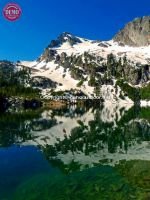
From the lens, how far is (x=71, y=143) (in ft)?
291

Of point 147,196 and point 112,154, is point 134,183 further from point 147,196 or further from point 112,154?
point 112,154

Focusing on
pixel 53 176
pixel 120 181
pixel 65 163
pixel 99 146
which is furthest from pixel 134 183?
pixel 99 146

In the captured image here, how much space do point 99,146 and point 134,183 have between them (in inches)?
1455

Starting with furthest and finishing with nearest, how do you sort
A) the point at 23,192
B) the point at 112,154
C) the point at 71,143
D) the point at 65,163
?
the point at 71,143
the point at 112,154
the point at 65,163
the point at 23,192

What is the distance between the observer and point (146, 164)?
57719 millimetres

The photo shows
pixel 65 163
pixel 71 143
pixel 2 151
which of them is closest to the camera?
pixel 65 163

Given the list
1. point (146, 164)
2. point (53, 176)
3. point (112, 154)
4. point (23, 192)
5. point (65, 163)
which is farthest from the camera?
point (112, 154)

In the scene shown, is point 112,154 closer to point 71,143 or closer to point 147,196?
point 71,143

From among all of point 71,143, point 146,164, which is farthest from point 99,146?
point 146,164

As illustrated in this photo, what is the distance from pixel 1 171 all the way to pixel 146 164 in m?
20.7

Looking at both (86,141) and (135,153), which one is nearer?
(135,153)

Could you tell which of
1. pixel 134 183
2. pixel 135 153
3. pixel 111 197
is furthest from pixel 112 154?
pixel 111 197

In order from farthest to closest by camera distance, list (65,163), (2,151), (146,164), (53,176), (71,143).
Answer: (71,143), (2,151), (65,163), (146,164), (53,176)

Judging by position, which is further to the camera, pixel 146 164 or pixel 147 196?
pixel 146 164
